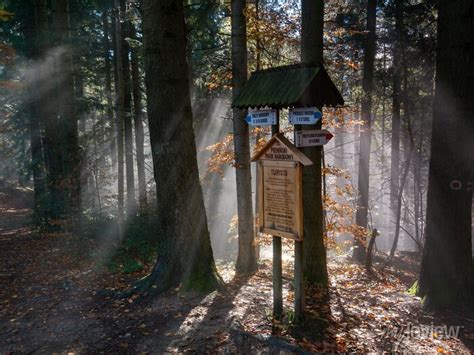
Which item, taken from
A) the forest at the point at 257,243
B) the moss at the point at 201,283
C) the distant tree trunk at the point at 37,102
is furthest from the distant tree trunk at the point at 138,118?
the moss at the point at 201,283

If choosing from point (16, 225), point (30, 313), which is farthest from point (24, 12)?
point (30, 313)

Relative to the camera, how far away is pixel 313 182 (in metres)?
6.77

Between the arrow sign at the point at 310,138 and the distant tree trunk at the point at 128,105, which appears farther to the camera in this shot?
the distant tree trunk at the point at 128,105

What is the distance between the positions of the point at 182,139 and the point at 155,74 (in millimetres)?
1266

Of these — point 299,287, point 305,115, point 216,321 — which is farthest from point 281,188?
point 216,321

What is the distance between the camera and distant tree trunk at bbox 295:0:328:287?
22.1 feet

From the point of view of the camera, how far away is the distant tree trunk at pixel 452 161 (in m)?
6.11

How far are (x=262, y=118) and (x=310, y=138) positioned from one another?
78 centimetres

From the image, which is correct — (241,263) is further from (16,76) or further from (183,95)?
(16,76)

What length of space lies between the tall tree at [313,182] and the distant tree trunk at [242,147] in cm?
210

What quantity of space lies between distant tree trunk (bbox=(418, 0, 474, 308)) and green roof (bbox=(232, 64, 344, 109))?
2487mm

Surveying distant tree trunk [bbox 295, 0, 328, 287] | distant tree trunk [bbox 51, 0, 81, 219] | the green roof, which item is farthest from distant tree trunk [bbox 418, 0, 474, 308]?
distant tree trunk [bbox 51, 0, 81, 219]

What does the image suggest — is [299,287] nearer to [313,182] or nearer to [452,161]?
[313,182]

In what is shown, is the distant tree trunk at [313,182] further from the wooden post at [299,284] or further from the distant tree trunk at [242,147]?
the distant tree trunk at [242,147]
